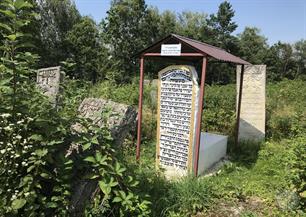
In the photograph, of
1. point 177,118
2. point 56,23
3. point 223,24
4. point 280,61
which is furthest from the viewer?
point 280,61

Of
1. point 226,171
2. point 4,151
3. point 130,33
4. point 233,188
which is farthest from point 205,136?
point 130,33

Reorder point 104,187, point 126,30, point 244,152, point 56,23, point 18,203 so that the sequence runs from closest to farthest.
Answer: point 18,203
point 104,187
point 244,152
point 56,23
point 126,30

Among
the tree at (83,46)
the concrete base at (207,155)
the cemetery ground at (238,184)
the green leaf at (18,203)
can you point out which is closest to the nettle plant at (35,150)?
the green leaf at (18,203)

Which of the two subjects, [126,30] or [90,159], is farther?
[126,30]

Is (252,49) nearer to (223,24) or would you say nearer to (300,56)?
(223,24)

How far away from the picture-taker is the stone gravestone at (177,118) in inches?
188

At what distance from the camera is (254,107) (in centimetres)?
723

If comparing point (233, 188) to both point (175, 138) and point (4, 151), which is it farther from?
point (4, 151)

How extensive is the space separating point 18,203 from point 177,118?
11.1 feet

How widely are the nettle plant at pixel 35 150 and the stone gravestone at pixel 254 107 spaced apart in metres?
5.32

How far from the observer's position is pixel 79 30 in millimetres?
24547

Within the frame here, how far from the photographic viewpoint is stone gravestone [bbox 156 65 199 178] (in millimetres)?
4785

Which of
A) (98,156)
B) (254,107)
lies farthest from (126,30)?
(98,156)

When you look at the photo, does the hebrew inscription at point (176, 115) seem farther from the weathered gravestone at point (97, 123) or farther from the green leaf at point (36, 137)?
the green leaf at point (36, 137)
